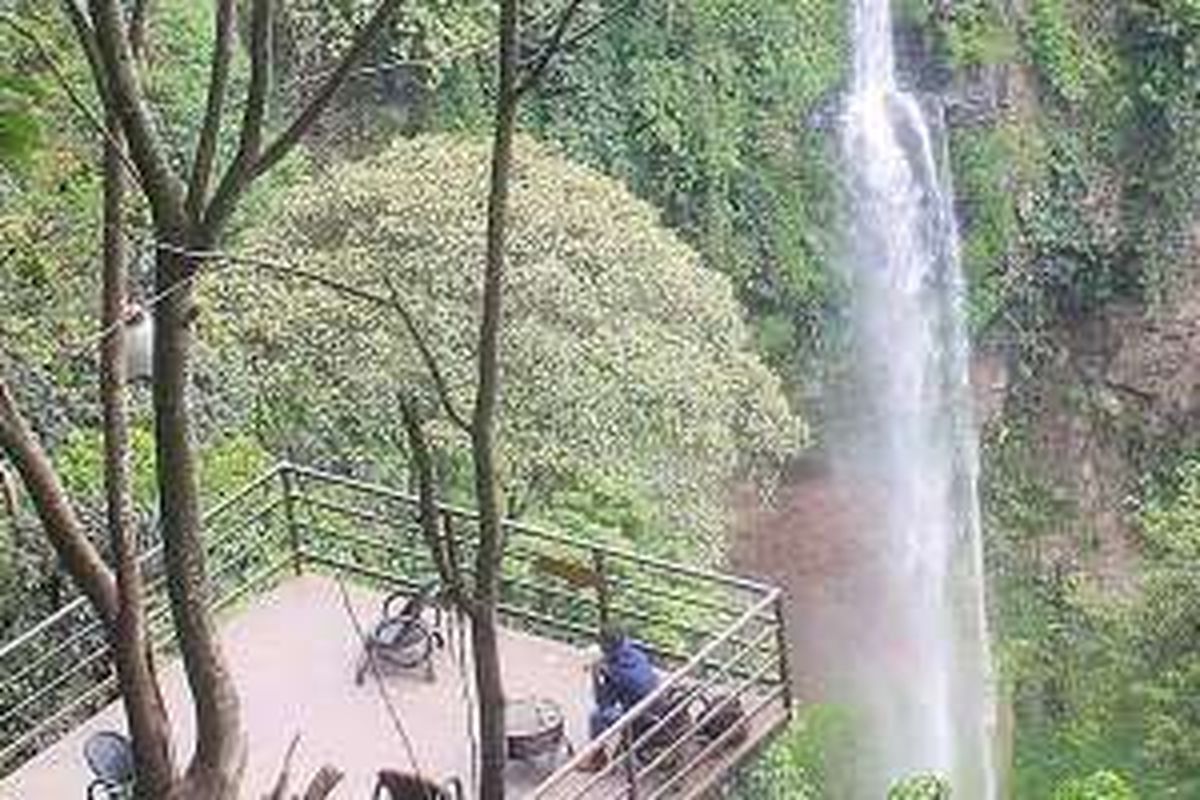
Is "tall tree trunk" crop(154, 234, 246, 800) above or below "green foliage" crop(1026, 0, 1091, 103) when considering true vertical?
above

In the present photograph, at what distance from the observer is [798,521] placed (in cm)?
2469

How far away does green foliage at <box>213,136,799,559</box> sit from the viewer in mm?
15711

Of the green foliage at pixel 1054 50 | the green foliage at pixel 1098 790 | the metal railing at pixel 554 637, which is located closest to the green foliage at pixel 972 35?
the green foliage at pixel 1054 50

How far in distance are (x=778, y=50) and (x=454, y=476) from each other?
1032cm

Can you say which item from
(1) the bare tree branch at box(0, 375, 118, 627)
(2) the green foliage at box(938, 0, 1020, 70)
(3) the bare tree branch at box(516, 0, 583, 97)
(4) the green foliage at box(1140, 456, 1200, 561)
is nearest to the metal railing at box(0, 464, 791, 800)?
(1) the bare tree branch at box(0, 375, 118, 627)

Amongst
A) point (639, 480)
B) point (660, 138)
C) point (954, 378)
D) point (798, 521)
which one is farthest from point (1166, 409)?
point (639, 480)

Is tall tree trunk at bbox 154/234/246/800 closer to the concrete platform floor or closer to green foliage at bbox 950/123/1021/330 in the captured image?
the concrete platform floor

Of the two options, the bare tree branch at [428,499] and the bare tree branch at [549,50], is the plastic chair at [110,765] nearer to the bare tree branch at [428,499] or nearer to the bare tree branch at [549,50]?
the bare tree branch at [428,499]

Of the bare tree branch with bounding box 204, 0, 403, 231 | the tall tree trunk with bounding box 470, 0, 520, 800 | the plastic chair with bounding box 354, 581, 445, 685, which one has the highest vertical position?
the bare tree branch with bounding box 204, 0, 403, 231

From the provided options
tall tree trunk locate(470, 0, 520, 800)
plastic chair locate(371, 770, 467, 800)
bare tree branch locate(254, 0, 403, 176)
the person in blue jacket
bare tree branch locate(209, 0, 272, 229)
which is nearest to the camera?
bare tree branch locate(209, 0, 272, 229)

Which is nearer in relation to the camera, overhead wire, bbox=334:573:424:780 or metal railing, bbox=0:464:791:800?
metal railing, bbox=0:464:791:800

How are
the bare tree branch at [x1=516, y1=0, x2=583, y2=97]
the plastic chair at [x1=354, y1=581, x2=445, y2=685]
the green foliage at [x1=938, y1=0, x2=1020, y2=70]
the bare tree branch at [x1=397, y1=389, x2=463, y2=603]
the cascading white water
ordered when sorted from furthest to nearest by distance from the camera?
the green foliage at [x1=938, y1=0, x2=1020, y2=70], the cascading white water, the plastic chair at [x1=354, y1=581, x2=445, y2=685], the bare tree branch at [x1=397, y1=389, x2=463, y2=603], the bare tree branch at [x1=516, y1=0, x2=583, y2=97]

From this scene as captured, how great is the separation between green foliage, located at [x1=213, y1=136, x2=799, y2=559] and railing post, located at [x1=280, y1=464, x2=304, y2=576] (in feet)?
12.0

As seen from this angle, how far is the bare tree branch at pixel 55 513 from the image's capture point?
7.16 metres
